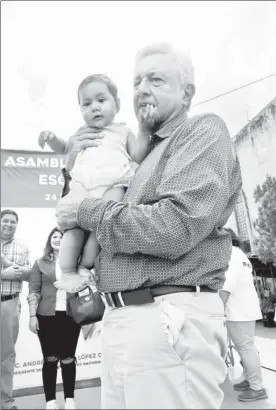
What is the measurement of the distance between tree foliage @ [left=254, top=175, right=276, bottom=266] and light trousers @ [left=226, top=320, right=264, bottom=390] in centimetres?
31

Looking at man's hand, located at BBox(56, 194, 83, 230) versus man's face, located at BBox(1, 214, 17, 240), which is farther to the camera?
man's face, located at BBox(1, 214, 17, 240)

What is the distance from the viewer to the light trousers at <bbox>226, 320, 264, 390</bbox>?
151cm

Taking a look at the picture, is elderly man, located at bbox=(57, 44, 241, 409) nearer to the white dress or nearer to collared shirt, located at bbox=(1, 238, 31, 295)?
the white dress

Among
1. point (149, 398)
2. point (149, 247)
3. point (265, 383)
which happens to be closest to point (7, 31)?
point (149, 247)

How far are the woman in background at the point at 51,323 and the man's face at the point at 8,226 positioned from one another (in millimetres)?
223

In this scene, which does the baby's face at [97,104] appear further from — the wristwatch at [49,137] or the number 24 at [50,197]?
the number 24 at [50,197]

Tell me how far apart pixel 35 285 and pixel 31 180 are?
634 millimetres

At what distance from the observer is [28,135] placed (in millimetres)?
1967

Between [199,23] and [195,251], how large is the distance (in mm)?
1334

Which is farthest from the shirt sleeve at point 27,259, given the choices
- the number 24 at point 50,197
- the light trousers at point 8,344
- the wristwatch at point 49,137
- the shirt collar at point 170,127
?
the shirt collar at point 170,127

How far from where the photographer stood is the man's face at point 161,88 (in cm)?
104

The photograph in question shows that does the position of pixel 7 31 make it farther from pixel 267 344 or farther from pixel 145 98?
pixel 267 344

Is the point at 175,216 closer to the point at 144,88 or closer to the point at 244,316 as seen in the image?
the point at 144,88

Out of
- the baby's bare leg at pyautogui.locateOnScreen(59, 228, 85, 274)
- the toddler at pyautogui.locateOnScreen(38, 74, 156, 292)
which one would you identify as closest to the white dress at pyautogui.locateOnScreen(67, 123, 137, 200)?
the toddler at pyautogui.locateOnScreen(38, 74, 156, 292)
